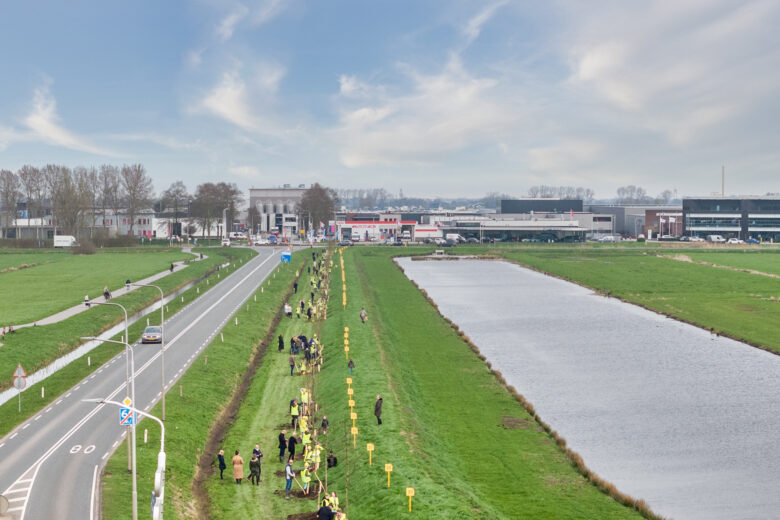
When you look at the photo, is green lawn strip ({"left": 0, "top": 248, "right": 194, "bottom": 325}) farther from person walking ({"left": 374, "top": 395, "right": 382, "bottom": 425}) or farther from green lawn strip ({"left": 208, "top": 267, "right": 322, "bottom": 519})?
person walking ({"left": 374, "top": 395, "right": 382, "bottom": 425})

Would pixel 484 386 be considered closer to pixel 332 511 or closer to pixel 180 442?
pixel 180 442

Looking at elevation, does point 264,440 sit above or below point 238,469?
below

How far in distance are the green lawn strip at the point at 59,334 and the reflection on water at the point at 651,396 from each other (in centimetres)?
3972

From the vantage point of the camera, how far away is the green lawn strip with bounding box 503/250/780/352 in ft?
296

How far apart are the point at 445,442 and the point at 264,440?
11014mm

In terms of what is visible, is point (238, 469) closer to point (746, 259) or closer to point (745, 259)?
point (745, 259)

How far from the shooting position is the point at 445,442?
154 ft

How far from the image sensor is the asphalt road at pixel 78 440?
Result: 111ft

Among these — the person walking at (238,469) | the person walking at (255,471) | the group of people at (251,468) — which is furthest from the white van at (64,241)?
the person walking at (255,471)

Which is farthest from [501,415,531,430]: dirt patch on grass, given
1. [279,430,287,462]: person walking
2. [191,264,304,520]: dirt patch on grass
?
[191,264,304,520]: dirt patch on grass

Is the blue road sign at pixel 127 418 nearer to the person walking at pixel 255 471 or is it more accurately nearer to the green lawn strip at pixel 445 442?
the person walking at pixel 255 471

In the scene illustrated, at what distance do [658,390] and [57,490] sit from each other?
43434 millimetres

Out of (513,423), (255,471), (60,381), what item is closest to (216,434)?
(255,471)

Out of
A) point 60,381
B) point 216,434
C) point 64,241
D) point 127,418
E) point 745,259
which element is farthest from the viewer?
point 64,241
